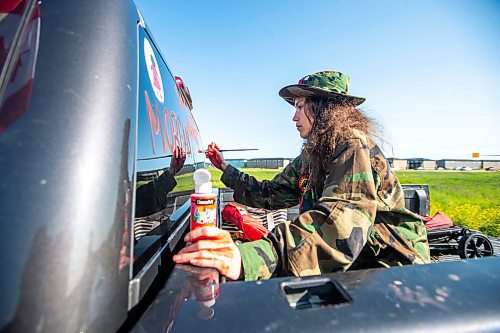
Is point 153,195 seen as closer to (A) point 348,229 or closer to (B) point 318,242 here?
(B) point 318,242

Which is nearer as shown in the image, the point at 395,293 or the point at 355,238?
the point at 395,293

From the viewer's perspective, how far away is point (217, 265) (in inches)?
38.5

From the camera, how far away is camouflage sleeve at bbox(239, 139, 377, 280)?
1.16m

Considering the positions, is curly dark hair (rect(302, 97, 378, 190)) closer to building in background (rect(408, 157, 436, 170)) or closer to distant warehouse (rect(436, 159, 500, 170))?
building in background (rect(408, 157, 436, 170))

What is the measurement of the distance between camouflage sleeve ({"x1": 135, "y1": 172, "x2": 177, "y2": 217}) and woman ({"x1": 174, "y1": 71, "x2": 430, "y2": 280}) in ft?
0.59

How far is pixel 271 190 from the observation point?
119 inches

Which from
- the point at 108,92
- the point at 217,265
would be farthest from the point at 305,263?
the point at 108,92

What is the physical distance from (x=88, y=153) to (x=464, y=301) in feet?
3.13

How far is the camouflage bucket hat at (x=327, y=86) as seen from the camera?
2175 millimetres

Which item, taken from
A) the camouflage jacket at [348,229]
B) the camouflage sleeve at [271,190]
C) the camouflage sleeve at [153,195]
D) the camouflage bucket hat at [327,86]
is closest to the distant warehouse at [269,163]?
the camouflage sleeve at [271,190]

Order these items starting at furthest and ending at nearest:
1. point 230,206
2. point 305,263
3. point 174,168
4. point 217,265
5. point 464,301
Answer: point 230,206
point 174,168
point 305,263
point 217,265
point 464,301

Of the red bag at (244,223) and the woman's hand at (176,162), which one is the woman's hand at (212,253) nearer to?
the woman's hand at (176,162)

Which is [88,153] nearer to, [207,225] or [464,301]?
[207,225]

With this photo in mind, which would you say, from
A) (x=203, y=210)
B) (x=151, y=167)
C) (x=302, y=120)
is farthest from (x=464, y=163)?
(x=151, y=167)
